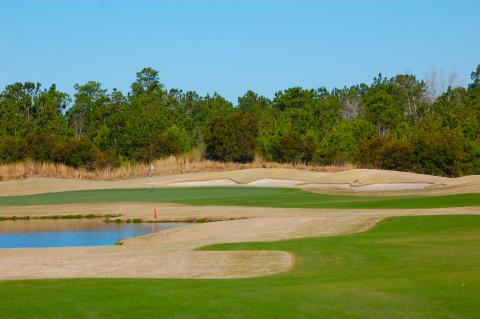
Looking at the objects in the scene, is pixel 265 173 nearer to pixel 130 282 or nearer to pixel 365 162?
pixel 365 162

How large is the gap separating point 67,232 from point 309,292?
21.5 metres

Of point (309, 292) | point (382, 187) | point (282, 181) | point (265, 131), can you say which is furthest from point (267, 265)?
point (265, 131)

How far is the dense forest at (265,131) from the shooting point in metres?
65.9

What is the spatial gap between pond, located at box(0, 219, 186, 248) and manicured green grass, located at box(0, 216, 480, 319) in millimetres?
12715

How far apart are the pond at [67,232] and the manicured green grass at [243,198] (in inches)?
313

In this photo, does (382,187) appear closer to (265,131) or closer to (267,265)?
(265,131)

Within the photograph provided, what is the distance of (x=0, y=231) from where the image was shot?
35594mm

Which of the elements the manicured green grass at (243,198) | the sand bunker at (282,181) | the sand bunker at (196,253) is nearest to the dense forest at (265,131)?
the sand bunker at (282,181)

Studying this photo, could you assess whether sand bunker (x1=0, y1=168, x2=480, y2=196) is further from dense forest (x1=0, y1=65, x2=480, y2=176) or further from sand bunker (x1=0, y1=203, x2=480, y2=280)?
sand bunker (x1=0, y1=203, x2=480, y2=280)

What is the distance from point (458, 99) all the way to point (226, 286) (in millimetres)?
87221

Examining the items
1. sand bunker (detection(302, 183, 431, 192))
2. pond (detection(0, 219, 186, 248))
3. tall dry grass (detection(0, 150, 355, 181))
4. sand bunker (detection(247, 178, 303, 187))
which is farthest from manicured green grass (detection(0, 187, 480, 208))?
tall dry grass (detection(0, 150, 355, 181))

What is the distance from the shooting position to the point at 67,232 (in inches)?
1348

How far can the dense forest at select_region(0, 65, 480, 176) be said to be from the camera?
65.9 metres

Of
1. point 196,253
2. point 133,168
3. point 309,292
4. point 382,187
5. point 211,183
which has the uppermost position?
point 133,168
